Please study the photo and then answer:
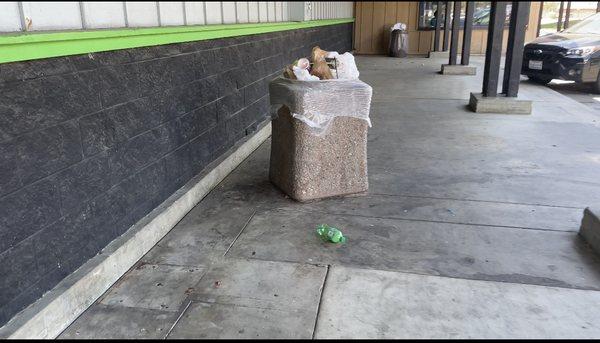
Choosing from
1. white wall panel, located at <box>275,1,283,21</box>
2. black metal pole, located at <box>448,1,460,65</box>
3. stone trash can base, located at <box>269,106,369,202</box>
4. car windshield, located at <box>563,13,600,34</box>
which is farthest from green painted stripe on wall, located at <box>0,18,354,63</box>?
car windshield, located at <box>563,13,600,34</box>

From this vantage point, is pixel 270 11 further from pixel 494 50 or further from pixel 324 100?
pixel 494 50

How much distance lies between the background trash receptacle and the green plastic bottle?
14.5 metres

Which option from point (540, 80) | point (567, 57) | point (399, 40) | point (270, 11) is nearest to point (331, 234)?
point (270, 11)

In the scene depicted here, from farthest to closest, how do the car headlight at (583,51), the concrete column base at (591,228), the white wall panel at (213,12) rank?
the car headlight at (583,51)
the white wall panel at (213,12)
the concrete column base at (591,228)

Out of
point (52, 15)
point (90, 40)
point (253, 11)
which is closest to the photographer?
point (52, 15)

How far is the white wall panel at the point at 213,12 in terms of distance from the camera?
4.47 meters

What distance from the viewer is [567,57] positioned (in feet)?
32.8

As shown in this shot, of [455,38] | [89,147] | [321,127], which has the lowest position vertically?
[321,127]

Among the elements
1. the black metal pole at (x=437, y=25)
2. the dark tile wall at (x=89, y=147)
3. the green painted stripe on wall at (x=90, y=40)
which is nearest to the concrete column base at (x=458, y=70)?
the black metal pole at (x=437, y=25)

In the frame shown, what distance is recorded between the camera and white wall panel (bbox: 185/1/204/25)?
408 cm

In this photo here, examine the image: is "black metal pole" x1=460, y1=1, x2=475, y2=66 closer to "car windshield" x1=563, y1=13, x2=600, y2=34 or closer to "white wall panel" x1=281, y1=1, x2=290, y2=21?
"car windshield" x1=563, y1=13, x2=600, y2=34

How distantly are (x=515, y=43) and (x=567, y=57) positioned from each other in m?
3.68

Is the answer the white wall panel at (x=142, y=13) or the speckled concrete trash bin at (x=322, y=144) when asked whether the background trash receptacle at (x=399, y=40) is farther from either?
the white wall panel at (x=142, y=13)

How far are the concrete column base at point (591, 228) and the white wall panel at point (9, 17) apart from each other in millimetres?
3590
